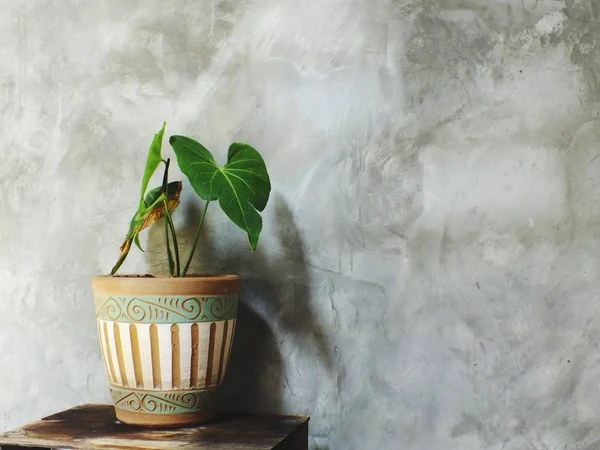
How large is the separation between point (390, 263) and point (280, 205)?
0.85 feet

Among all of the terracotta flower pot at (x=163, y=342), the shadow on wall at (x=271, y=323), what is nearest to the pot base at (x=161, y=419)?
the terracotta flower pot at (x=163, y=342)

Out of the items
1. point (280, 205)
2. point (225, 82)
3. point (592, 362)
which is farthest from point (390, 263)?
point (225, 82)

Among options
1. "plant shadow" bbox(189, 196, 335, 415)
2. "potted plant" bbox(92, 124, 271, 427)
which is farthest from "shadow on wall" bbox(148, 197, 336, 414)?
"potted plant" bbox(92, 124, 271, 427)

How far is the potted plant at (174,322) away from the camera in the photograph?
116 centimetres

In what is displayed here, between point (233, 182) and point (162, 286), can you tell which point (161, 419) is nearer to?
point (162, 286)

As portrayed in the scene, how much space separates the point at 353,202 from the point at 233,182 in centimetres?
30

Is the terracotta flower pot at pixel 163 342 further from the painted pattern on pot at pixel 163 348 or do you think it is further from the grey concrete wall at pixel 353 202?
the grey concrete wall at pixel 353 202

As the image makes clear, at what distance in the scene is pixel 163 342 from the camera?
1.17 metres

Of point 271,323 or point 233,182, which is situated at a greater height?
point 233,182

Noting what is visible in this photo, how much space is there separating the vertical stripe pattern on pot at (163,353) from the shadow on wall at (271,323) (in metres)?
0.18

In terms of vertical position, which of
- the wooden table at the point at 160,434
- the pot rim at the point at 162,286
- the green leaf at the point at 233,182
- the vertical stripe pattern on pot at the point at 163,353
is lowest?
the wooden table at the point at 160,434

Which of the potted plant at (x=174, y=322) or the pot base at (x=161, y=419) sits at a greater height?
the potted plant at (x=174, y=322)

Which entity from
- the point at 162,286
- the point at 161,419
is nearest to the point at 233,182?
the point at 162,286

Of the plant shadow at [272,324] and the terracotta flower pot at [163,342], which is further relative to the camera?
the plant shadow at [272,324]
